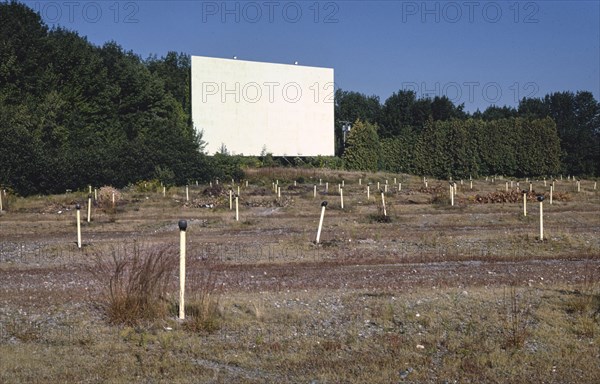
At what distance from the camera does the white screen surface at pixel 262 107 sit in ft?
201

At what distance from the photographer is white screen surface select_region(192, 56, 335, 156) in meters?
61.2

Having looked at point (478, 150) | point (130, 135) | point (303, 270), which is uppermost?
point (130, 135)

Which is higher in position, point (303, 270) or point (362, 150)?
point (362, 150)

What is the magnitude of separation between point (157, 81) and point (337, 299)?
53611 millimetres

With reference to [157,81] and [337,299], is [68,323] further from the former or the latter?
[157,81]

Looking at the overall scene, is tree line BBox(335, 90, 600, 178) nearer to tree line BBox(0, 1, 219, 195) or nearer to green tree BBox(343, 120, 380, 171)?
green tree BBox(343, 120, 380, 171)

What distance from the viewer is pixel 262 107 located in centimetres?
6419

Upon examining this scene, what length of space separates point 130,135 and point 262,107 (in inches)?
477

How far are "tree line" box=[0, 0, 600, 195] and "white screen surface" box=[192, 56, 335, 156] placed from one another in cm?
188

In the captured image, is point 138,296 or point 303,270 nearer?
point 138,296

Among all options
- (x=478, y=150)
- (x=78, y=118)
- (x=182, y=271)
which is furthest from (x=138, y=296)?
(x=478, y=150)

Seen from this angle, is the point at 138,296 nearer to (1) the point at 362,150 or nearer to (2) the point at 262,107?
(2) the point at 262,107

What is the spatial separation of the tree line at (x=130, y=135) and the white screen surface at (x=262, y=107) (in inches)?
73.9

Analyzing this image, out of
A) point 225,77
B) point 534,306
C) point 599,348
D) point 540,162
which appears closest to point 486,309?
point 534,306
